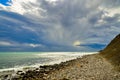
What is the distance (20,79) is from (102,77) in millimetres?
14355

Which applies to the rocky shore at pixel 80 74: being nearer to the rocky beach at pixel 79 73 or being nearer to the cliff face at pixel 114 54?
the rocky beach at pixel 79 73

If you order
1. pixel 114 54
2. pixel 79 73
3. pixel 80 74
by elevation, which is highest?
pixel 114 54

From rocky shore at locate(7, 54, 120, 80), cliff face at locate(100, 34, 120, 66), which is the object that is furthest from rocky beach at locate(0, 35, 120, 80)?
cliff face at locate(100, 34, 120, 66)

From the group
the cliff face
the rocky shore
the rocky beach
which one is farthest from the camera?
the cliff face

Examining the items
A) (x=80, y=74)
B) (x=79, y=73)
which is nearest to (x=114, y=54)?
(x=79, y=73)

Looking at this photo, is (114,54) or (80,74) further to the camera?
(114,54)

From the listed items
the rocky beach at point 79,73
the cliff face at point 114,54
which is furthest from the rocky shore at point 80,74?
Result: the cliff face at point 114,54

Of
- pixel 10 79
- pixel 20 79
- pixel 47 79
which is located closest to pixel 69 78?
pixel 47 79

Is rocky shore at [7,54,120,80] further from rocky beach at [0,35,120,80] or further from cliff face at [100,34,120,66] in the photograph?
cliff face at [100,34,120,66]

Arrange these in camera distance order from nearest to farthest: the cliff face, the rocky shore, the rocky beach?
1. the rocky shore
2. the rocky beach
3. the cliff face

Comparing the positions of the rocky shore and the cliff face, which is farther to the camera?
the cliff face

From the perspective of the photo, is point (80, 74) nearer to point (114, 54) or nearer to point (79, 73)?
point (79, 73)

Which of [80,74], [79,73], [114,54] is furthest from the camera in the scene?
[114,54]

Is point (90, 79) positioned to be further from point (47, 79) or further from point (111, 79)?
point (47, 79)
